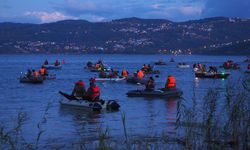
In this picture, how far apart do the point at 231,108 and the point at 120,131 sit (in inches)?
274

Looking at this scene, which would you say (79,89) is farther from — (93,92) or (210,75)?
(210,75)

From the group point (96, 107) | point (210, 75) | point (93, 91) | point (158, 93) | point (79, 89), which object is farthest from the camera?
point (210, 75)

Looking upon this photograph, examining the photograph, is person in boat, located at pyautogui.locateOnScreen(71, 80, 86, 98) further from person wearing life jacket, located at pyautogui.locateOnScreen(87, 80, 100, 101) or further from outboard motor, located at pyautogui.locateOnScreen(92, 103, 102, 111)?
outboard motor, located at pyautogui.locateOnScreen(92, 103, 102, 111)

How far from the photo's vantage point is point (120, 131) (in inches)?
773

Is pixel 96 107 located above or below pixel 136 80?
above

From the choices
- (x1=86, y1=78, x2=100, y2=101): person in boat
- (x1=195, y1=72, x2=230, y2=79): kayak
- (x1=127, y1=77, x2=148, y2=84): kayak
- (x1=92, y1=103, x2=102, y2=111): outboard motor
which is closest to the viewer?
(x1=92, y1=103, x2=102, y2=111): outboard motor

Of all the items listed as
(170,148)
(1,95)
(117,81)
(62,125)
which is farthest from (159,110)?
(117,81)

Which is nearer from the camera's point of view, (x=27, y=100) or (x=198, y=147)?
(x=198, y=147)

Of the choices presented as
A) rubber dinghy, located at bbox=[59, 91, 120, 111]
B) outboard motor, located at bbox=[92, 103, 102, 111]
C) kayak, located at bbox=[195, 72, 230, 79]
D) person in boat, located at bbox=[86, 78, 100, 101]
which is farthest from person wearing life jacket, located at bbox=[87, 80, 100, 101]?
kayak, located at bbox=[195, 72, 230, 79]

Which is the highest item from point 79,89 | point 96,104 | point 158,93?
point 79,89

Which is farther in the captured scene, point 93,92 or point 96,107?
point 93,92

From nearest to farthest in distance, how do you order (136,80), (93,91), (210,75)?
(93,91) → (136,80) → (210,75)

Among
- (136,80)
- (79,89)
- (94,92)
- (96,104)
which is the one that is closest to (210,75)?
(136,80)

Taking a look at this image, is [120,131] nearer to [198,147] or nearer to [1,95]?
[198,147]
